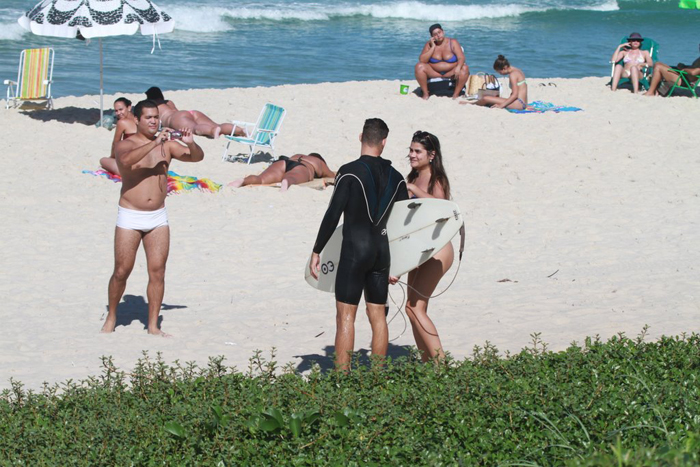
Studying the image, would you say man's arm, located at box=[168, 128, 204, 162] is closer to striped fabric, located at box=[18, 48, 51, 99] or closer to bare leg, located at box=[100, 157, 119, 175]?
bare leg, located at box=[100, 157, 119, 175]

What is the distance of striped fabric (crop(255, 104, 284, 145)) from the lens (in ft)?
41.1

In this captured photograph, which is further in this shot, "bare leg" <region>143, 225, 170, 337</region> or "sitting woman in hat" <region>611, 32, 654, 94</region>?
"sitting woman in hat" <region>611, 32, 654, 94</region>

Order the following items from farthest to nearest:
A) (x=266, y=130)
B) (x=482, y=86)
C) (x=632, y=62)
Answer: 1. (x=632, y=62)
2. (x=482, y=86)
3. (x=266, y=130)

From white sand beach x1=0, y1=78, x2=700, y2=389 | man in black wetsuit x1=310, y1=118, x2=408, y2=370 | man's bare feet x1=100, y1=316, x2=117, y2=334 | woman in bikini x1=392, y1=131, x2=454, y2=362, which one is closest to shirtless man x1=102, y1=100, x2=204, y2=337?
man's bare feet x1=100, y1=316, x2=117, y2=334

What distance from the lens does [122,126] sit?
8375mm

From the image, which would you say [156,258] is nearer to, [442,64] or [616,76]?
[442,64]

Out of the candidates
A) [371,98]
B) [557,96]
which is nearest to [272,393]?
[371,98]

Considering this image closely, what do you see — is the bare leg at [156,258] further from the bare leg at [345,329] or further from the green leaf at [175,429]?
the green leaf at [175,429]

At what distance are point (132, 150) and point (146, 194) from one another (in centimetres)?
32

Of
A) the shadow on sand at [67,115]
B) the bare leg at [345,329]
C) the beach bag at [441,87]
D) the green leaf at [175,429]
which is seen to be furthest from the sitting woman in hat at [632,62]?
the green leaf at [175,429]

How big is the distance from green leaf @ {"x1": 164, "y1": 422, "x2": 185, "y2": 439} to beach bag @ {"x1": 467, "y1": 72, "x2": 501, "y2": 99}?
12.3 meters

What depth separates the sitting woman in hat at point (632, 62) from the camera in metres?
16.7

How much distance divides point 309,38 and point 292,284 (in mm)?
23415

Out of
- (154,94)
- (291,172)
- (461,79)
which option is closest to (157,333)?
(291,172)
